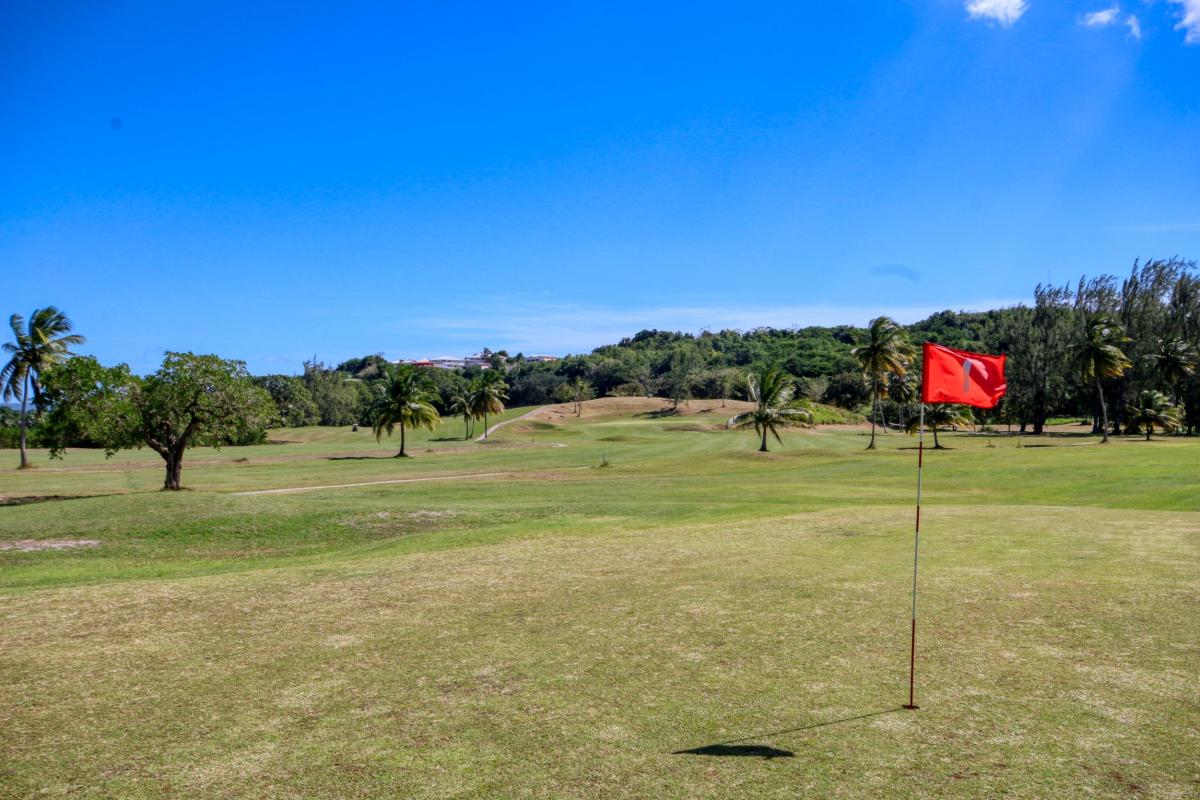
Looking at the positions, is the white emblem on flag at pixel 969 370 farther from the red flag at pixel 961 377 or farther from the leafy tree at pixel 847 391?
the leafy tree at pixel 847 391

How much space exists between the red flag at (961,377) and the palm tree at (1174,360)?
98267 mm

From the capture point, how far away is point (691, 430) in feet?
342

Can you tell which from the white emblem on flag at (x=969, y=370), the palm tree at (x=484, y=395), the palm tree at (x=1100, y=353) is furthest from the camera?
the palm tree at (x=484, y=395)

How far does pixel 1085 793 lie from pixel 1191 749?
189 cm

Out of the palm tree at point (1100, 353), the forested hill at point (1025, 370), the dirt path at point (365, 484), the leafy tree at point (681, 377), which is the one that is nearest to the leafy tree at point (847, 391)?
the forested hill at point (1025, 370)

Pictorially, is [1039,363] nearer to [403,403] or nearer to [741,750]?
[403,403]

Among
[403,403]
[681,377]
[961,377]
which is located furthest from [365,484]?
[681,377]

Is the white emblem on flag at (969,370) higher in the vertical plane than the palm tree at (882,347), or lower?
lower

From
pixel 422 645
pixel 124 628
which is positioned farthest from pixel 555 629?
pixel 124 628

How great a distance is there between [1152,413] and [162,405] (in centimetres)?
9358

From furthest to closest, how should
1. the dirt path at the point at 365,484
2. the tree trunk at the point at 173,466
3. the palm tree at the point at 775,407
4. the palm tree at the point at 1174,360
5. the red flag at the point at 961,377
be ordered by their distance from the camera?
the palm tree at the point at 1174,360, the palm tree at the point at 775,407, the dirt path at the point at 365,484, the tree trunk at the point at 173,466, the red flag at the point at 961,377

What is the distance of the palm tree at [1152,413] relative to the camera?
82.9m

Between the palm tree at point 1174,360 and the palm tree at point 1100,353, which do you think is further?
the palm tree at point 1174,360

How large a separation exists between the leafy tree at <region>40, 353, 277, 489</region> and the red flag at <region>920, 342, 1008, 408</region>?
3454 centimetres
